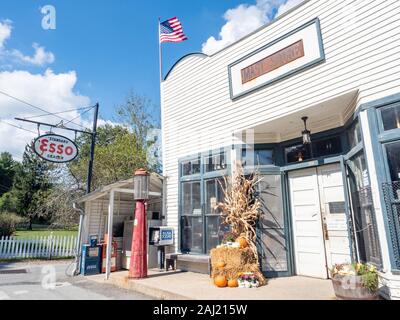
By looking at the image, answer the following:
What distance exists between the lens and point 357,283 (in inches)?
136

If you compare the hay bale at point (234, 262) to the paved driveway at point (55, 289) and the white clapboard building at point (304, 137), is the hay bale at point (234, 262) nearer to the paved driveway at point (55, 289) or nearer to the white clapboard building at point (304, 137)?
the white clapboard building at point (304, 137)

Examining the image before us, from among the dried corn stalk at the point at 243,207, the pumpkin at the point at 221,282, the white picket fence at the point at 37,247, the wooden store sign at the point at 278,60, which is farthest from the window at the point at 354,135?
the white picket fence at the point at 37,247

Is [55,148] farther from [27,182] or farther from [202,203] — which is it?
[27,182]

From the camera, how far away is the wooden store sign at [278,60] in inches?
189

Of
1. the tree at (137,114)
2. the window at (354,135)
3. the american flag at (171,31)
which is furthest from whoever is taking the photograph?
the tree at (137,114)

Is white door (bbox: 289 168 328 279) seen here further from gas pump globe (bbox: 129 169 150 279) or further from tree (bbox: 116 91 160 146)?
tree (bbox: 116 91 160 146)

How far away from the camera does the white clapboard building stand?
384 cm

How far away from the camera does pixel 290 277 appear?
5203 millimetres

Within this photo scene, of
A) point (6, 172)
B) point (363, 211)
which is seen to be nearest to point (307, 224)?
point (363, 211)

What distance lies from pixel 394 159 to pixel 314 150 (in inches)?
71.0

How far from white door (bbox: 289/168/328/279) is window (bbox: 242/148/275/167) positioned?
58 centimetres

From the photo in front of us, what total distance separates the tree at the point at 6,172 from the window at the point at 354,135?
43939 millimetres
